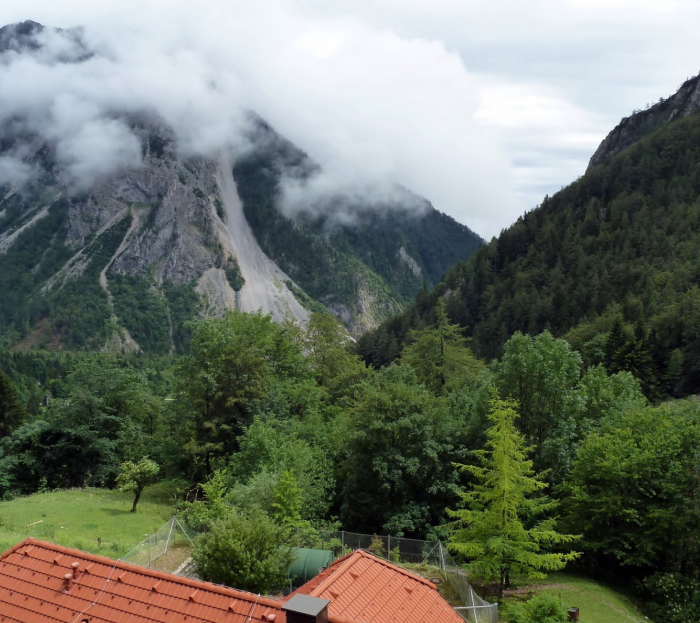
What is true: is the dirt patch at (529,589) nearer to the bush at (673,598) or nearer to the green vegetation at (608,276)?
the bush at (673,598)

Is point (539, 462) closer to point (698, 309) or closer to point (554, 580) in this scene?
point (554, 580)

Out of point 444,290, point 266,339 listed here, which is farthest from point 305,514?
point 444,290

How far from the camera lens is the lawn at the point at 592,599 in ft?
68.5

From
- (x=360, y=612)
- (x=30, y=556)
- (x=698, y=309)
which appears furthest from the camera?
(x=698, y=309)

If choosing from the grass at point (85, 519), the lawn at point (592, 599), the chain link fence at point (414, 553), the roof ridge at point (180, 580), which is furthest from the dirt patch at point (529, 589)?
the grass at point (85, 519)

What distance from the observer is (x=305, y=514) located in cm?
2766

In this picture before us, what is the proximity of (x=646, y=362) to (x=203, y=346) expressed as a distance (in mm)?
44602

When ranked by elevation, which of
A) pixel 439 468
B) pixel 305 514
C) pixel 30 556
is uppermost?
pixel 30 556

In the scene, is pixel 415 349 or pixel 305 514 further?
pixel 415 349

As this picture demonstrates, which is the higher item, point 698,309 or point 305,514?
point 698,309

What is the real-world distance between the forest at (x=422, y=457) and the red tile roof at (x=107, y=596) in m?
3.88

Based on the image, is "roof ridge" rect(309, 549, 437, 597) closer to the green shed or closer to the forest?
the forest

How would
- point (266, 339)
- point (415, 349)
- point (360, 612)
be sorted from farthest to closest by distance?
point (415, 349), point (266, 339), point (360, 612)

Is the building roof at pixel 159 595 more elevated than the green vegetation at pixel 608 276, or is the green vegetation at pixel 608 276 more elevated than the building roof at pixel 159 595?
the green vegetation at pixel 608 276
